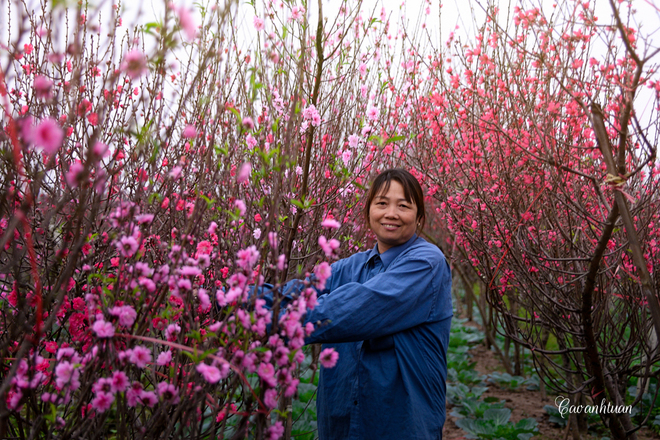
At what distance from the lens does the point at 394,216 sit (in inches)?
86.7

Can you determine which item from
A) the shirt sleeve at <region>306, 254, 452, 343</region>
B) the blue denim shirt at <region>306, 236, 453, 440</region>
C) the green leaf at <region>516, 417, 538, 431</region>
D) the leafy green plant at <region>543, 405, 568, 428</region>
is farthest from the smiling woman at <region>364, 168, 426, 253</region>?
the leafy green plant at <region>543, 405, 568, 428</region>

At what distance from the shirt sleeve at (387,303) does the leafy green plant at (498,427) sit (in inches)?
109

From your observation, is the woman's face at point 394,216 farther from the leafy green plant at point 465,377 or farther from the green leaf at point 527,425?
the leafy green plant at point 465,377

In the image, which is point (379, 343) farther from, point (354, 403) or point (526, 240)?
point (526, 240)

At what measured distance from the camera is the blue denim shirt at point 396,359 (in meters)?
1.76

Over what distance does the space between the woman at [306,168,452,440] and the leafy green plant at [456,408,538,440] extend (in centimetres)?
264

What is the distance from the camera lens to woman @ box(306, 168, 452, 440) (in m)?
1.69

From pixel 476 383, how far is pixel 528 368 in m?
0.84

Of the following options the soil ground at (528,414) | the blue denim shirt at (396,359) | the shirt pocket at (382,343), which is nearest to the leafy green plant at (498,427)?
the soil ground at (528,414)

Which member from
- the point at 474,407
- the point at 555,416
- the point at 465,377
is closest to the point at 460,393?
the point at 474,407

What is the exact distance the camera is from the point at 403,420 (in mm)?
1857

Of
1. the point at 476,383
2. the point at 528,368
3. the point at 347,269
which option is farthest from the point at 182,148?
the point at 528,368

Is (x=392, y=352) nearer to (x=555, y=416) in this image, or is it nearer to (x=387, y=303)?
(x=387, y=303)

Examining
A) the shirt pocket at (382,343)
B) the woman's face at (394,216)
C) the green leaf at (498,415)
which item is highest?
the woman's face at (394,216)
